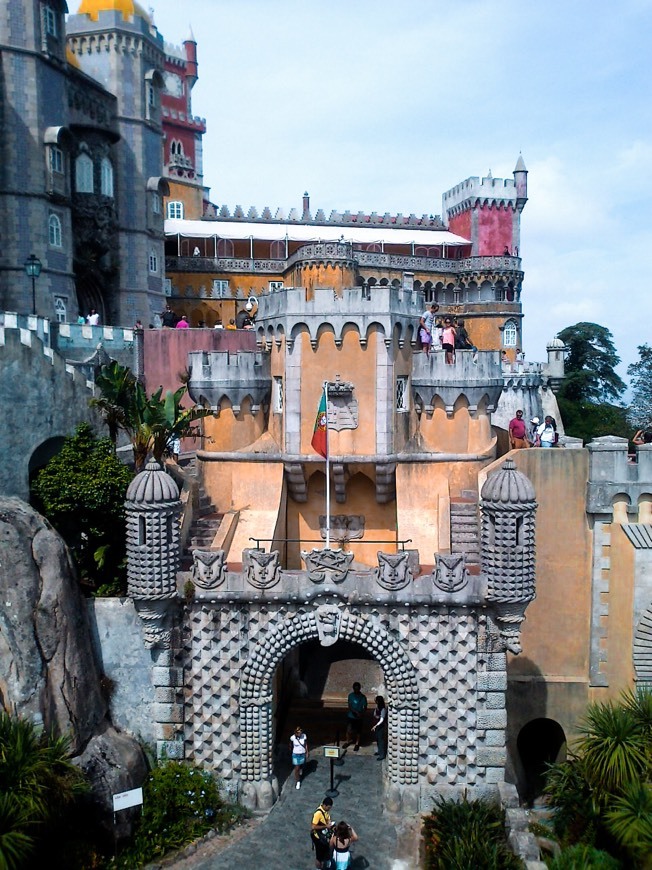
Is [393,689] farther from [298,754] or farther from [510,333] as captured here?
[510,333]

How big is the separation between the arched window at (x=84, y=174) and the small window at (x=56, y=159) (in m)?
1.96

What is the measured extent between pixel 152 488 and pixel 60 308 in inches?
869

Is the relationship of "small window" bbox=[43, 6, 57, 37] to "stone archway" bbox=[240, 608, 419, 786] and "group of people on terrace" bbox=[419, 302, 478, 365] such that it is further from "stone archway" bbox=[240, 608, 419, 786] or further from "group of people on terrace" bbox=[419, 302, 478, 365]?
"stone archway" bbox=[240, 608, 419, 786]

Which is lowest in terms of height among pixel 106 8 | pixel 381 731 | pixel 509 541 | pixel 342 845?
pixel 342 845

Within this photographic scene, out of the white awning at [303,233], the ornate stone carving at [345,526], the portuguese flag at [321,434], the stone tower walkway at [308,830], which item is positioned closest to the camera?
the stone tower walkway at [308,830]

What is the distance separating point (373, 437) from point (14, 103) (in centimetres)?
2375

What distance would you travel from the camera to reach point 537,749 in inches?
891

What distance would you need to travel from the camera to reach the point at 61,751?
15.4 meters

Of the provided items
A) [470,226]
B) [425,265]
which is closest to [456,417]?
[425,265]

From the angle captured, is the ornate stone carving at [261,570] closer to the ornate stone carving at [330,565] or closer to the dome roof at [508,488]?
the ornate stone carving at [330,565]

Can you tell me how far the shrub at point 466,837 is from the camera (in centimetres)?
1491

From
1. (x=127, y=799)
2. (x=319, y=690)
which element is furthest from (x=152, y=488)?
(x=319, y=690)

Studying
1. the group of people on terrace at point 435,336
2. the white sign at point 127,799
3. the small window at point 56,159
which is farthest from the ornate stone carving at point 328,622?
the small window at point 56,159

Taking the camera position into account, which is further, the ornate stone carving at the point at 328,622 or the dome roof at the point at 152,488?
the ornate stone carving at the point at 328,622
